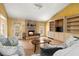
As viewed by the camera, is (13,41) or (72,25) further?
(72,25)

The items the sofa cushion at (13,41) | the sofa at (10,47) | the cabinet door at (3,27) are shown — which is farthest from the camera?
the sofa cushion at (13,41)

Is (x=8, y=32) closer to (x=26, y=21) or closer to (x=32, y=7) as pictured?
(x=26, y=21)

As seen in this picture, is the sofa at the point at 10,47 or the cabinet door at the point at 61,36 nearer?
the sofa at the point at 10,47

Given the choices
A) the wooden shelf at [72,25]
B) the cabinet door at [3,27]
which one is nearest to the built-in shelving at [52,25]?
the wooden shelf at [72,25]

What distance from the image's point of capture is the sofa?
1922 mm

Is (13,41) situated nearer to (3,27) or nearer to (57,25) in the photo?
(3,27)

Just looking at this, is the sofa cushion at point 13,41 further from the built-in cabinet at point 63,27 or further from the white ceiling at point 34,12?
the built-in cabinet at point 63,27

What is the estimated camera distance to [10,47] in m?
1.99

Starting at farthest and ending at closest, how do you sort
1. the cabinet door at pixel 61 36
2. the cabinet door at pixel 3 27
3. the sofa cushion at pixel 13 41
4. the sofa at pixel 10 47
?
the cabinet door at pixel 61 36, the sofa cushion at pixel 13 41, the cabinet door at pixel 3 27, the sofa at pixel 10 47

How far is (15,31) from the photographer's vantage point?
2527 mm

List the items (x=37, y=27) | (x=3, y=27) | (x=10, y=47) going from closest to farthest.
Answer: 1. (x=10, y=47)
2. (x=3, y=27)
3. (x=37, y=27)

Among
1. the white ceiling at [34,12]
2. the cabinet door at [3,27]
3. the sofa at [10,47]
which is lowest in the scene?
the sofa at [10,47]

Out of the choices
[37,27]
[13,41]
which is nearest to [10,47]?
[13,41]

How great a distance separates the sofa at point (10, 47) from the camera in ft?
6.31
